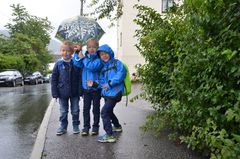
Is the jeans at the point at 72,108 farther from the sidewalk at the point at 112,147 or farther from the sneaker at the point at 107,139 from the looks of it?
the sneaker at the point at 107,139

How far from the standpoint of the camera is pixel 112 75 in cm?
665

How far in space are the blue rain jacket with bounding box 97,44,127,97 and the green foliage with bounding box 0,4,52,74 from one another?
124ft

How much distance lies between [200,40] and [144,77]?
11.4ft

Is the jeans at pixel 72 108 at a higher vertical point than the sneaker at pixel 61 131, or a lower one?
higher

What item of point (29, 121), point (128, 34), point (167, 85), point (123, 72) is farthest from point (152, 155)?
point (128, 34)

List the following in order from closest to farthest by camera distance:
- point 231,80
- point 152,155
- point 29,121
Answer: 1. point 231,80
2. point 152,155
3. point 29,121

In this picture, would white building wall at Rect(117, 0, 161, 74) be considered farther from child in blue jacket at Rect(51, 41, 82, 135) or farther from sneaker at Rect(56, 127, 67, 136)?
child in blue jacket at Rect(51, 41, 82, 135)

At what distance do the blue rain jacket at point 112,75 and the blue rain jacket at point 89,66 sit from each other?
0.44 feet

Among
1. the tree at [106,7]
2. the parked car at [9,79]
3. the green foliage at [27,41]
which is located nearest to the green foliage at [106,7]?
the tree at [106,7]

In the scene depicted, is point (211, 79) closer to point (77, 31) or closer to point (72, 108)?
point (72, 108)

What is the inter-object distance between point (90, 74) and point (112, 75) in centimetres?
51

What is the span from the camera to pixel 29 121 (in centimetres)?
1030

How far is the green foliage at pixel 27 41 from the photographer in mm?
48047

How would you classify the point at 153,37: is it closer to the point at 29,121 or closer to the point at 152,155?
the point at 152,155
